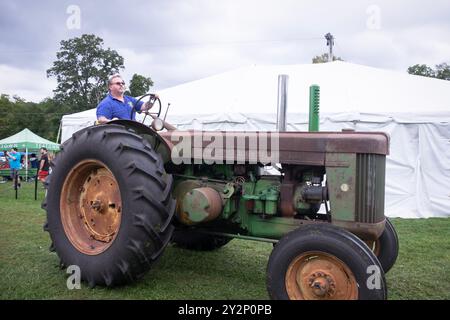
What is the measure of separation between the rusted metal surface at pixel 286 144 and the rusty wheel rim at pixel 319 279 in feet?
2.45

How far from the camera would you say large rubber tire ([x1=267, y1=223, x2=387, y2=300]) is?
9.02 feet

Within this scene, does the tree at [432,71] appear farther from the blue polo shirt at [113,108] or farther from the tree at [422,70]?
the blue polo shirt at [113,108]

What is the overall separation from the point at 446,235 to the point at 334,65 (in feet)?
18.4

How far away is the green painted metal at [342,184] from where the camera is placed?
3176 mm

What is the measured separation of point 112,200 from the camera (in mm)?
3688

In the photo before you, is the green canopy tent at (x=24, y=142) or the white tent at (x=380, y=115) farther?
the green canopy tent at (x=24, y=142)

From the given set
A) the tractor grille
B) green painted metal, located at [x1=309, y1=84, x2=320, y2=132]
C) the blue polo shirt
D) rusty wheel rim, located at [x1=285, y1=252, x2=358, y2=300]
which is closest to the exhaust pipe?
green painted metal, located at [x1=309, y1=84, x2=320, y2=132]

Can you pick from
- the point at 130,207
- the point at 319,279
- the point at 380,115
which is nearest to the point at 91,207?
the point at 130,207

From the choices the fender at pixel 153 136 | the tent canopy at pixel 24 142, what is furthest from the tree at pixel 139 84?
the fender at pixel 153 136

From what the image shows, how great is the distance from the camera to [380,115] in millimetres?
8203

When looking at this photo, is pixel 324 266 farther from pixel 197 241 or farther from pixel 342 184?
pixel 197 241

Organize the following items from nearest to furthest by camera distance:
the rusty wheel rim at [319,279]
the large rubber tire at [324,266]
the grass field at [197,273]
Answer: the large rubber tire at [324,266] → the rusty wheel rim at [319,279] → the grass field at [197,273]

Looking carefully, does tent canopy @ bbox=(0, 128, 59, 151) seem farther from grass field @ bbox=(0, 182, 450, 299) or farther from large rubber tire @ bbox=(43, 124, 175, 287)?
large rubber tire @ bbox=(43, 124, 175, 287)
